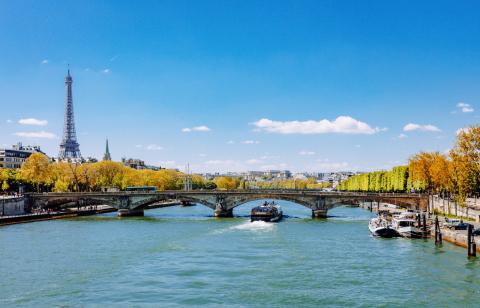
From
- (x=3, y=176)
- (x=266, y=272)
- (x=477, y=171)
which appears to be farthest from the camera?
(x=3, y=176)

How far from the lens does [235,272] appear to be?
38.6 m

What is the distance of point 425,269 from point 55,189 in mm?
101169

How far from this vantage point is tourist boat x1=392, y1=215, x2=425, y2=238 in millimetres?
56575

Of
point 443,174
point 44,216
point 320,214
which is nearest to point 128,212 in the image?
point 44,216

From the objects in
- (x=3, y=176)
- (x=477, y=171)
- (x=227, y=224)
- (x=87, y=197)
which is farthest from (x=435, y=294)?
(x=3, y=176)

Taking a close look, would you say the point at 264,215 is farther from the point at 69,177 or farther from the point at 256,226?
the point at 69,177

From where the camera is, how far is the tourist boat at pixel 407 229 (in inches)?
2227

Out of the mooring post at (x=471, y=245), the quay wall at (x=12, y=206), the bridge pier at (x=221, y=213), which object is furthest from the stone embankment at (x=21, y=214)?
the mooring post at (x=471, y=245)

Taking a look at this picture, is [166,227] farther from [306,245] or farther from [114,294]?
[114,294]

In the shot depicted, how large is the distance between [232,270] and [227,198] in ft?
171

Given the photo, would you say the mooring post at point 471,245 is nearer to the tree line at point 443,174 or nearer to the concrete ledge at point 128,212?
the tree line at point 443,174

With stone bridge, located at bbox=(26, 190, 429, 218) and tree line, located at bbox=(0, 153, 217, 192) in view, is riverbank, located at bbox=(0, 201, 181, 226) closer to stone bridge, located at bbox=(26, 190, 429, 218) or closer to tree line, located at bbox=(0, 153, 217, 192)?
stone bridge, located at bbox=(26, 190, 429, 218)

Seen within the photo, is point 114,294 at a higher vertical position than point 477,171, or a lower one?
lower

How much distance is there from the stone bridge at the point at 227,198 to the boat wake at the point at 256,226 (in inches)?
495
